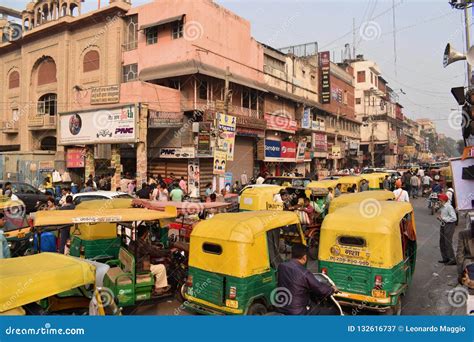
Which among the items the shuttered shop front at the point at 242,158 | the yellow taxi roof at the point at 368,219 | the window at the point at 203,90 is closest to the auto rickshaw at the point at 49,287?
the yellow taxi roof at the point at 368,219

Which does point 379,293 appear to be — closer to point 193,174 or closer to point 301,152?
point 193,174

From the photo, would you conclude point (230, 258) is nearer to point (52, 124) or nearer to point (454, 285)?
point (454, 285)

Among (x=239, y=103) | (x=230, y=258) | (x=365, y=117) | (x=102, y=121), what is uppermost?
(x=365, y=117)

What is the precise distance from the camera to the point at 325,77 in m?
39.2

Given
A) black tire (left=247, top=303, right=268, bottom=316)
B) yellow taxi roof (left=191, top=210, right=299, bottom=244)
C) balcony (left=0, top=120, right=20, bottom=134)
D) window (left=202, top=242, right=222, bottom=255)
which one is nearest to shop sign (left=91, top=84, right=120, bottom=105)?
balcony (left=0, top=120, right=20, bottom=134)

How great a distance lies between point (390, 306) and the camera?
5918 millimetres

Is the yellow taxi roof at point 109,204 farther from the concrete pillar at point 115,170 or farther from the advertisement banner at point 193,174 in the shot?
the advertisement banner at point 193,174

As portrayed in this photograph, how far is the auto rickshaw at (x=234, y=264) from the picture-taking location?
18.6 ft

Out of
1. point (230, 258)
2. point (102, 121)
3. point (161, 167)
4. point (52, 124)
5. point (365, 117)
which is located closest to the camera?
point (230, 258)

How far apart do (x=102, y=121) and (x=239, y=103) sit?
405 inches

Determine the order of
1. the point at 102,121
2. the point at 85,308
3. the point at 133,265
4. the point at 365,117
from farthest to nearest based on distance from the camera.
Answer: the point at 365,117 < the point at 102,121 < the point at 133,265 < the point at 85,308

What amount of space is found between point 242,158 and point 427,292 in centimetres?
2015

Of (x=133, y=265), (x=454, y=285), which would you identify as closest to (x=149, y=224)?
(x=133, y=265)

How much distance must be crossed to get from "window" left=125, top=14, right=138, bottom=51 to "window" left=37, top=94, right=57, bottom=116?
1023 cm
